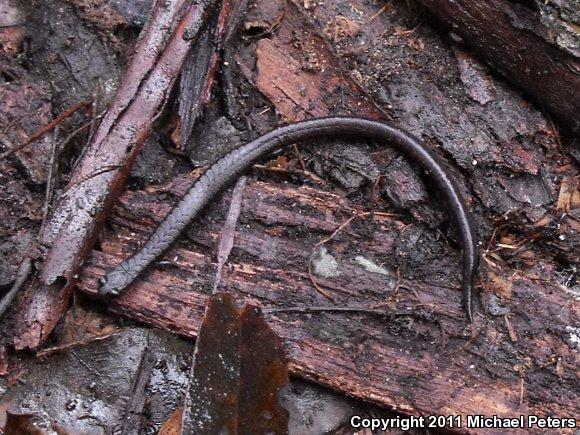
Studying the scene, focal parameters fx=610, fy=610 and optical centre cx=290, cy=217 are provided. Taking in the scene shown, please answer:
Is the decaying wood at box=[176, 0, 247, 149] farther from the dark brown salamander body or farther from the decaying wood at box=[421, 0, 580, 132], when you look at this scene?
the decaying wood at box=[421, 0, 580, 132]

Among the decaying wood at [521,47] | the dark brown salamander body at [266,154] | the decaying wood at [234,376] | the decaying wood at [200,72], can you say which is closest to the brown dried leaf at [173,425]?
the decaying wood at [234,376]

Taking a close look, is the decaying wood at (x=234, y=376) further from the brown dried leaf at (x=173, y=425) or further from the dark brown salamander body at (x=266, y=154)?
the dark brown salamander body at (x=266, y=154)

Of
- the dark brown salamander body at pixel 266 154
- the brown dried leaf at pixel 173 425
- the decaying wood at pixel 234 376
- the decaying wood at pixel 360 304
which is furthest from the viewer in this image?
the dark brown salamander body at pixel 266 154

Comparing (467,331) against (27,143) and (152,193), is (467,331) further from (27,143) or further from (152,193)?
(27,143)

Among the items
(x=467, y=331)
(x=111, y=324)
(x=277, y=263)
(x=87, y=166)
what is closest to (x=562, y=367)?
(x=467, y=331)

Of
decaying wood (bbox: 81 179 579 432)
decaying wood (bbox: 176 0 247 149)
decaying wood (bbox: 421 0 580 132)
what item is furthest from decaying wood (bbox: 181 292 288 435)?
decaying wood (bbox: 421 0 580 132)

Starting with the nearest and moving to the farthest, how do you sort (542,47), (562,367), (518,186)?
(562,367) → (542,47) → (518,186)
